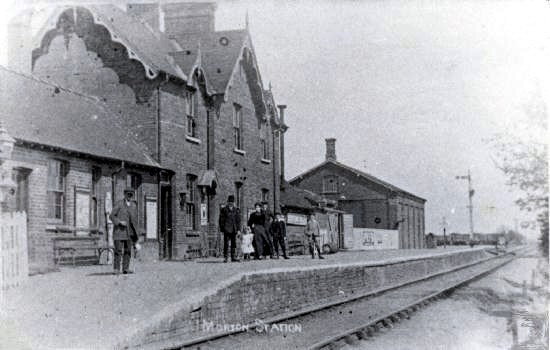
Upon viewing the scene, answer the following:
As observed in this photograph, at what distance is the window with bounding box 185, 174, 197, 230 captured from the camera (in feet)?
77.3

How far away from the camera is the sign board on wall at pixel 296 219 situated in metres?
32.7

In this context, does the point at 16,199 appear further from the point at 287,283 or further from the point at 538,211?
the point at 538,211

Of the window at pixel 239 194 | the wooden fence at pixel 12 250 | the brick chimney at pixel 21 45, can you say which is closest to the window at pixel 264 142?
the window at pixel 239 194

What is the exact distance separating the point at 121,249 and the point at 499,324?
770 centimetres

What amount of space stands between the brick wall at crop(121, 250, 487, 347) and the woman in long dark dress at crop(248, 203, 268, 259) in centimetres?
327

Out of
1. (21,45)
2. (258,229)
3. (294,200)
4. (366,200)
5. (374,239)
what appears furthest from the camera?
(366,200)

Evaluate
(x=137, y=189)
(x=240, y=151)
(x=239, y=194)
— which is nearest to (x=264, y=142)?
(x=240, y=151)

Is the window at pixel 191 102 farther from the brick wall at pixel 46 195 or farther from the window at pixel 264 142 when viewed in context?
the window at pixel 264 142

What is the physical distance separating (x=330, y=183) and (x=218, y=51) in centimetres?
2845

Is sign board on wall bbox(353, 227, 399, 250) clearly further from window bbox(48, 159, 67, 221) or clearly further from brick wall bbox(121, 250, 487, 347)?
window bbox(48, 159, 67, 221)

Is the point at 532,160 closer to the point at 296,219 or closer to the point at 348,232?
the point at 296,219

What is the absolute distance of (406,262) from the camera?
25328 millimetres

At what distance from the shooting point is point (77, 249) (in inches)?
671

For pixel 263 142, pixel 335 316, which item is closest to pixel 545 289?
pixel 335 316
